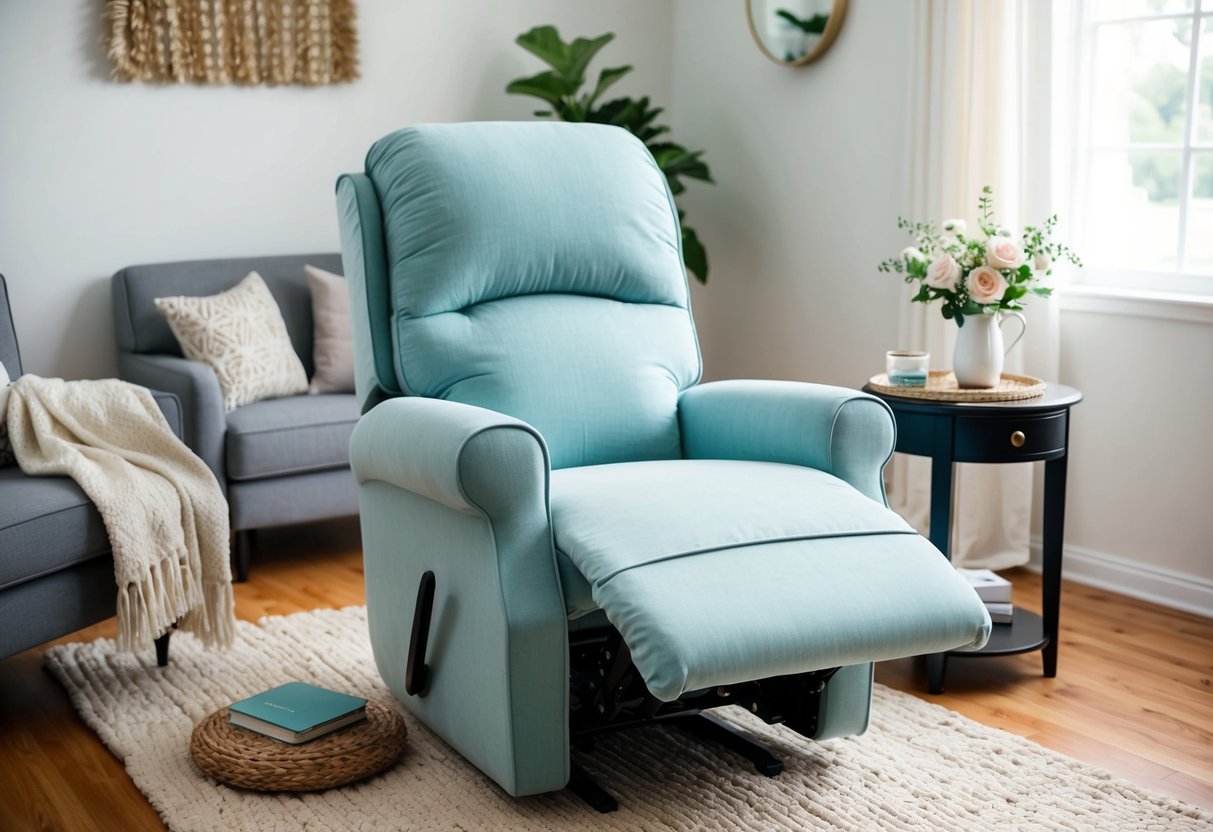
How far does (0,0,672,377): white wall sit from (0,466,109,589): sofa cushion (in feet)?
4.08

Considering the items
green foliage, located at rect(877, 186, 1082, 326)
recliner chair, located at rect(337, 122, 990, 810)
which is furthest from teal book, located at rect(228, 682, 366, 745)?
green foliage, located at rect(877, 186, 1082, 326)

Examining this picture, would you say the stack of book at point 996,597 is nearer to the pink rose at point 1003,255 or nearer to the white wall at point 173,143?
the pink rose at point 1003,255

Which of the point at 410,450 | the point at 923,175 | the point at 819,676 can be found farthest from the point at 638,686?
the point at 923,175

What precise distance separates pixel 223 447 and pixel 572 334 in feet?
3.83

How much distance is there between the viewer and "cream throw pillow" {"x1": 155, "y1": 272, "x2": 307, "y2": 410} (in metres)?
3.22

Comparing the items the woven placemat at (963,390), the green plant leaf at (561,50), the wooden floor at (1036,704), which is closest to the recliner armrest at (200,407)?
the wooden floor at (1036,704)

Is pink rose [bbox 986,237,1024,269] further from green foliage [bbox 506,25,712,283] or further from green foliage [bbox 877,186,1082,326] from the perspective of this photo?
green foliage [bbox 506,25,712,283]

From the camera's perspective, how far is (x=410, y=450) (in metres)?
1.95

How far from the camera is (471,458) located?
→ 5.86 feet

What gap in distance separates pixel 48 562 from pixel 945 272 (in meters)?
1.73

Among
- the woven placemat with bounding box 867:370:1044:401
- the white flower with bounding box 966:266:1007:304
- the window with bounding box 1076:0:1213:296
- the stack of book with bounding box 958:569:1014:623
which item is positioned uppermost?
the window with bounding box 1076:0:1213:296

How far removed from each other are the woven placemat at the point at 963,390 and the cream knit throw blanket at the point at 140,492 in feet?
4.39

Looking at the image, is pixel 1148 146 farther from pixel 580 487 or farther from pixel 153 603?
pixel 153 603

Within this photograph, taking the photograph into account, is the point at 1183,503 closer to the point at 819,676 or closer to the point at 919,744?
the point at 919,744
